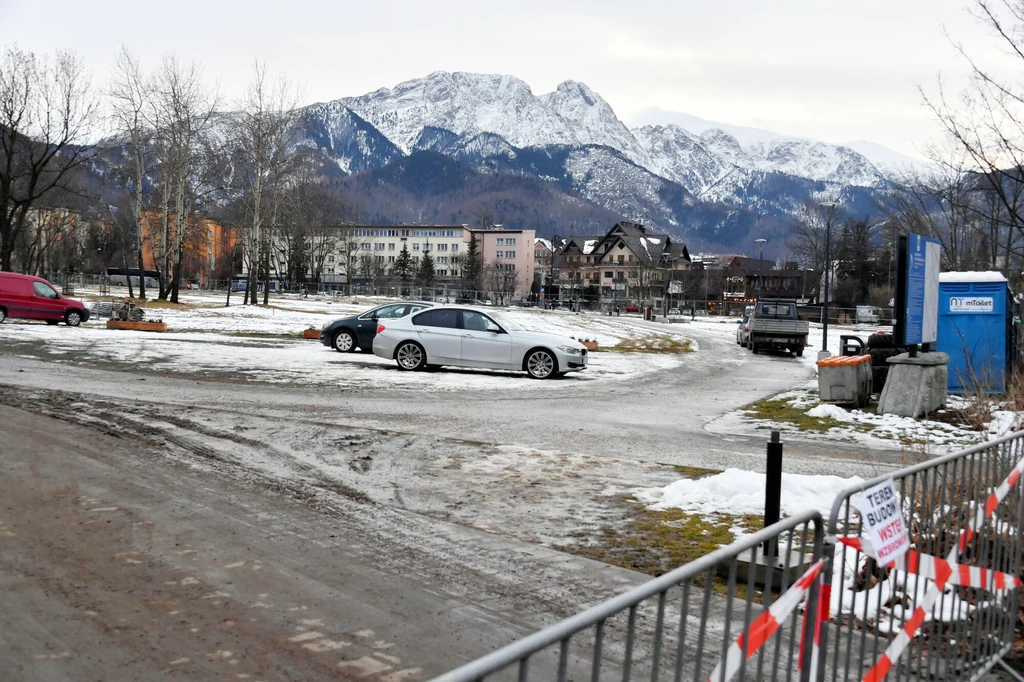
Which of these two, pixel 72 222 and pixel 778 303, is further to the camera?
pixel 72 222

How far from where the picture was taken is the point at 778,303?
36.7m

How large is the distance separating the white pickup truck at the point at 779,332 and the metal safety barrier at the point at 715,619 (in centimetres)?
3230

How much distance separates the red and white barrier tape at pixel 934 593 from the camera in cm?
352

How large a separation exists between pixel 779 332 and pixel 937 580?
3170cm

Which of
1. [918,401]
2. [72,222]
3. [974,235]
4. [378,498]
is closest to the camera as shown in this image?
[378,498]

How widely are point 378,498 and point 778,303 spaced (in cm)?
3154

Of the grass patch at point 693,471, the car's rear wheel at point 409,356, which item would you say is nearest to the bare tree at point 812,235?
the car's rear wheel at point 409,356

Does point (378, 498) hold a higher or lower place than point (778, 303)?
lower

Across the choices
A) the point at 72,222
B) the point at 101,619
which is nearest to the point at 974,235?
the point at 101,619

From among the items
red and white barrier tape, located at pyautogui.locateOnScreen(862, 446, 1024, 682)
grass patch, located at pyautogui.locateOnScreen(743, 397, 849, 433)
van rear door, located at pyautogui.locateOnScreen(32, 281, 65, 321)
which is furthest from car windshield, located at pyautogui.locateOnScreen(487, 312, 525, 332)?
van rear door, located at pyautogui.locateOnScreen(32, 281, 65, 321)

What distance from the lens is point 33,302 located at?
30.6 meters

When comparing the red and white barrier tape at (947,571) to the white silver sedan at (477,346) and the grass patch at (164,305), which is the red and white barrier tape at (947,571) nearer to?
the white silver sedan at (477,346)

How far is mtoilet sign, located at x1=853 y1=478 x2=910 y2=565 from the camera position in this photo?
10.9 ft

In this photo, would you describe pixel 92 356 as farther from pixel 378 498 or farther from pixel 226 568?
pixel 226 568
